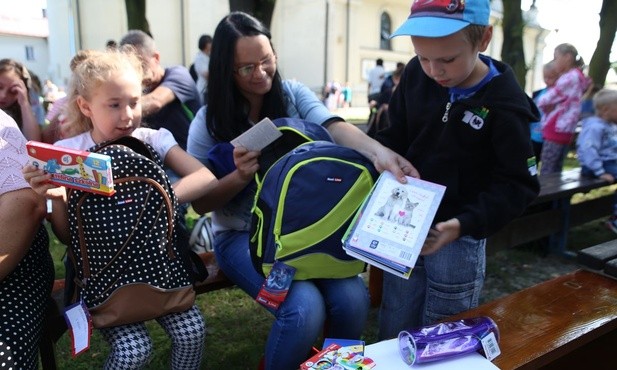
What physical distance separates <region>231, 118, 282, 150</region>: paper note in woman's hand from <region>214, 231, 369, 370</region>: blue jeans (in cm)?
46

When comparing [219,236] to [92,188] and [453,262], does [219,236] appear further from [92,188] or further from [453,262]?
[453,262]

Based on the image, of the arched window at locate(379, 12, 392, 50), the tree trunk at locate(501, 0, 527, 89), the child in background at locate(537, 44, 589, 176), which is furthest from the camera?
the arched window at locate(379, 12, 392, 50)

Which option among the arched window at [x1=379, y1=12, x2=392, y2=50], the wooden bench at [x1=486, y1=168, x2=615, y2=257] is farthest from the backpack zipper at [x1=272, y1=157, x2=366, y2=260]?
the arched window at [x1=379, y1=12, x2=392, y2=50]

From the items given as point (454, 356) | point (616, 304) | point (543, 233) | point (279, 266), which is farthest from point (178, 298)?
point (543, 233)

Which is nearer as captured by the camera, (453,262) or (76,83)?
(453,262)

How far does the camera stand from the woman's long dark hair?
2127mm

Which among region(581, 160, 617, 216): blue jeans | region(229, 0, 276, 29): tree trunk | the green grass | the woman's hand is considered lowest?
the green grass

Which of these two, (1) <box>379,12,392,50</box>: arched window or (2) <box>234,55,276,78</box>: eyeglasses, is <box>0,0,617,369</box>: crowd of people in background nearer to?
(2) <box>234,55,276,78</box>: eyeglasses

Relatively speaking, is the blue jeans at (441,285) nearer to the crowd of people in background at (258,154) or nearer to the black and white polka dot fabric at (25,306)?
the crowd of people in background at (258,154)

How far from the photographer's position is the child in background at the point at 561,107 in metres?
5.23

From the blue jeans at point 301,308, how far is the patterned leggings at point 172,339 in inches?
10.9

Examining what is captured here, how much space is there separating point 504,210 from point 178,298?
1.17 m

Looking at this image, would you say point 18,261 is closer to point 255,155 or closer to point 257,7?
point 255,155

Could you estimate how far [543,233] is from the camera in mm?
4078
